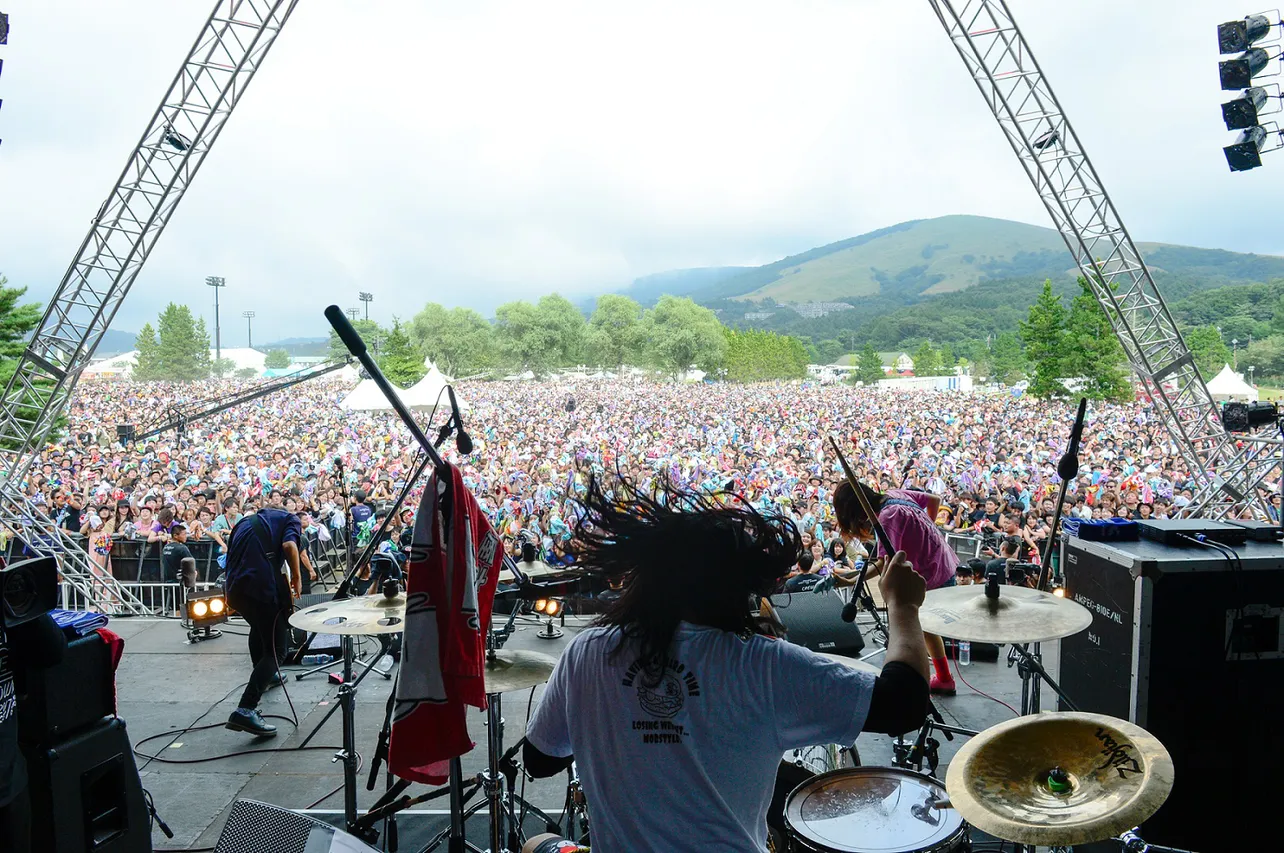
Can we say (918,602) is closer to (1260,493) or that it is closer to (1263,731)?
(1263,731)

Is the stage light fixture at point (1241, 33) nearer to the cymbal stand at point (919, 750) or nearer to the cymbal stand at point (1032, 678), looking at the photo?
the cymbal stand at point (1032, 678)

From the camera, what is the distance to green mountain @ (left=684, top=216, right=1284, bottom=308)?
132375mm

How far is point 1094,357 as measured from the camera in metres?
15.9

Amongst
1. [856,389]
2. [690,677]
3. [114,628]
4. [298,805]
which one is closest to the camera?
[690,677]

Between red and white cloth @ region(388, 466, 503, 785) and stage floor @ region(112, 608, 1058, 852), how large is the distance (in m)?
1.26

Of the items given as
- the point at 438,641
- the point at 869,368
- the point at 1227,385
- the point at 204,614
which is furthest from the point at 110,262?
the point at 869,368

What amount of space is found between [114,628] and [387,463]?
7188 mm

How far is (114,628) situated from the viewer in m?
5.28

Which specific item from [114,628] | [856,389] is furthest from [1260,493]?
[856,389]

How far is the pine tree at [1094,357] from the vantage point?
606 inches

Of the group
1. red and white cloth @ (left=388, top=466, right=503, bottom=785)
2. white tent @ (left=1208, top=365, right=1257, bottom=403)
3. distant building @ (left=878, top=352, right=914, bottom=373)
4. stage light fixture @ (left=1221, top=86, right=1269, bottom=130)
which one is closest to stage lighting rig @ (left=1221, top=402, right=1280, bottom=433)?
stage light fixture @ (left=1221, top=86, right=1269, bottom=130)

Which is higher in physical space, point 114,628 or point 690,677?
point 690,677

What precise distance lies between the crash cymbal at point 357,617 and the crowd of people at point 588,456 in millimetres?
887

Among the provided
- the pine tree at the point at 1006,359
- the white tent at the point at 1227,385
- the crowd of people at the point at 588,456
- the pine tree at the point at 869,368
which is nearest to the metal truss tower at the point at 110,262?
the crowd of people at the point at 588,456
